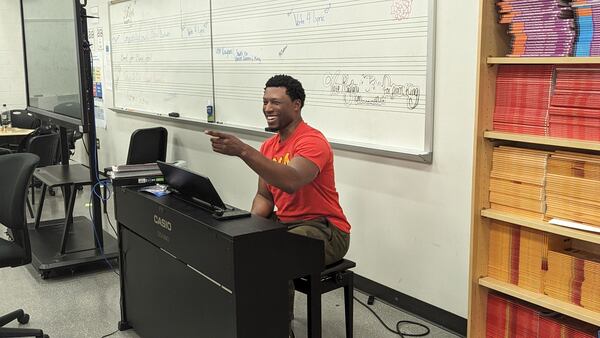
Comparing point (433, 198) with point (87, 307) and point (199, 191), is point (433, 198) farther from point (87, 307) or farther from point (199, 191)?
point (87, 307)

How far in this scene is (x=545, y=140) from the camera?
2.07 meters

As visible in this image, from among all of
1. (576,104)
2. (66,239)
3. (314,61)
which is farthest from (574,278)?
(66,239)

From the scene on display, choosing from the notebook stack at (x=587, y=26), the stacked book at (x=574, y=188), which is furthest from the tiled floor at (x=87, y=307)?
the notebook stack at (x=587, y=26)

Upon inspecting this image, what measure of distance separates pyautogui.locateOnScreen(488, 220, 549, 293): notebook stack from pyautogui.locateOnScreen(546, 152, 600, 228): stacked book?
14 cm

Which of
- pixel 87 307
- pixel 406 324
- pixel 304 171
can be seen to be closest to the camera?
pixel 304 171

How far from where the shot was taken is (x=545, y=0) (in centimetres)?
200

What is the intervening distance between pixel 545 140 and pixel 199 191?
132cm

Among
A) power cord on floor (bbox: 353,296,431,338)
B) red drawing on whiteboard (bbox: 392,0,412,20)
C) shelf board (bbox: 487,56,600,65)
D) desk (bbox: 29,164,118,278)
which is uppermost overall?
red drawing on whiteboard (bbox: 392,0,412,20)

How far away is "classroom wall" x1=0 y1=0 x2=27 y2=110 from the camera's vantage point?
7.55 m

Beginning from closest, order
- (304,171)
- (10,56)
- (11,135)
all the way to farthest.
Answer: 1. (304,171)
2. (11,135)
3. (10,56)

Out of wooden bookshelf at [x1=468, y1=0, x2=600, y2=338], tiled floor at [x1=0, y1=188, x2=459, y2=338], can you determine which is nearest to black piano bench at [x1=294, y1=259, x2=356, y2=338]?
tiled floor at [x1=0, y1=188, x2=459, y2=338]

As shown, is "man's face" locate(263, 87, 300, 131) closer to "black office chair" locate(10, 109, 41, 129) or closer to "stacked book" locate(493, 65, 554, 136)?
→ "stacked book" locate(493, 65, 554, 136)

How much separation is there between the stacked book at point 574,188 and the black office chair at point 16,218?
2.33 metres

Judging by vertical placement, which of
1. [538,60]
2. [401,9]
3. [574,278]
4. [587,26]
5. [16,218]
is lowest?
[574,278]
